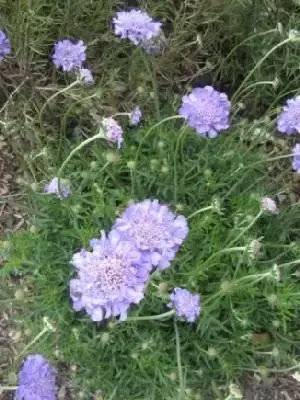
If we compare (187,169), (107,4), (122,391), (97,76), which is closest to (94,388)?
(122,391)

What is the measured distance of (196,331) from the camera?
5.28 ft

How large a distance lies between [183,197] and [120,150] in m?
0.21

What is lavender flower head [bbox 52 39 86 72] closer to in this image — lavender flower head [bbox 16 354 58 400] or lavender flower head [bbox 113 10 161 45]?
lavender flower head [bbox 113 10 161 45]

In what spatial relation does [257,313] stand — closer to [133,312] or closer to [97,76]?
[133,312]

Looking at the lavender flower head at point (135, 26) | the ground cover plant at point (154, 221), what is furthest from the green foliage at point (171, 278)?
the lavender flower head at point (135, 26)

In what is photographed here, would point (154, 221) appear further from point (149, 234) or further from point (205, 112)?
point (205, 112)

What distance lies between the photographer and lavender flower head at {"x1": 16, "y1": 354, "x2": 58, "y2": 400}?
1.39m

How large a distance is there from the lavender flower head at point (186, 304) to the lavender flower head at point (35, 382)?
11.4 inches

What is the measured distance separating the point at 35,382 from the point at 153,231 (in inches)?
16.8

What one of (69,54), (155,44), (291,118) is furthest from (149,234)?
(155,44)

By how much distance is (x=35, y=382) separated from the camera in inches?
55.1

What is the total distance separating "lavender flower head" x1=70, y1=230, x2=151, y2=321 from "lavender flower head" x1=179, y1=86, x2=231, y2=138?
44 cm

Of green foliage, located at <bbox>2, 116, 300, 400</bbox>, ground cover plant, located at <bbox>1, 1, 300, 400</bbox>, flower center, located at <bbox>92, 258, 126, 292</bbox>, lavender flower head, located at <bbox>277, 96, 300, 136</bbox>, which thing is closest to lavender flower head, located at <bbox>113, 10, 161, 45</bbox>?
ground cover plant, located at <bbox>1, 1, 300, 400</bbox>

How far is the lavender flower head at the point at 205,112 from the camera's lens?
1.51 m
